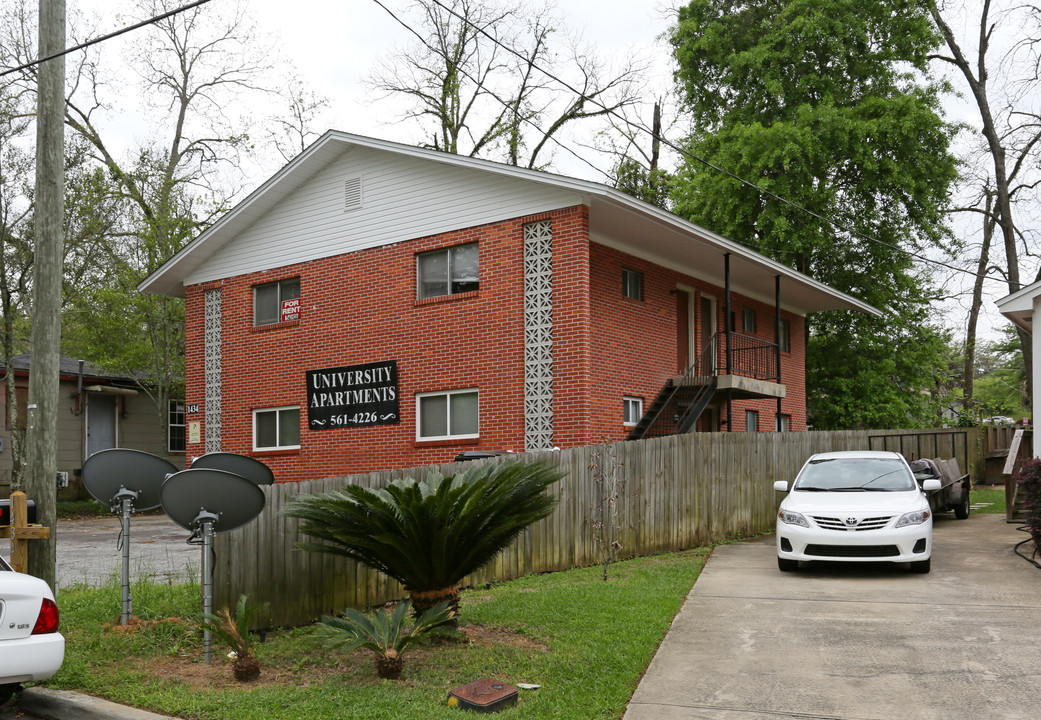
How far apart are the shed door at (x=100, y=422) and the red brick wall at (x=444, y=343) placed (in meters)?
8.35

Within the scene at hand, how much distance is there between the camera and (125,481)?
8.13 m

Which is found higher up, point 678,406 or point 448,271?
point 448,271

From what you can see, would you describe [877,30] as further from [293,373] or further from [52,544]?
[52,544]

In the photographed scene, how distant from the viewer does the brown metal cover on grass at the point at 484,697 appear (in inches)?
228

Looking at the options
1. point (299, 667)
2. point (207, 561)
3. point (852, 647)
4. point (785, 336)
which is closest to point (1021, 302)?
point (852, 647)

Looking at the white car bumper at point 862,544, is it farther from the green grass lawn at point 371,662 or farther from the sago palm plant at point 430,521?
the sago palm plant at point 430,521

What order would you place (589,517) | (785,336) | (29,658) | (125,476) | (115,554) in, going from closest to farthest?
(29,658)
(125,476)
(589,517)
(115,554)
(785,336)

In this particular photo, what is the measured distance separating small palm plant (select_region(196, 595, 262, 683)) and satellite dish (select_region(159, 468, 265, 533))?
2.10 ft

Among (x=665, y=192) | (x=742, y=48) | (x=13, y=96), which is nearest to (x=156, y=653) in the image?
(x=13, y=96)

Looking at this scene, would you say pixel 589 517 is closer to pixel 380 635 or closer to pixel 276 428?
pixel 380 635

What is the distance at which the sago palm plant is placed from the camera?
6949mm

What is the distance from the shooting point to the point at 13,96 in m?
23.5

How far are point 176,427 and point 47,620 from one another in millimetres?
26616

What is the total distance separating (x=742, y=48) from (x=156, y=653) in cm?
2688
